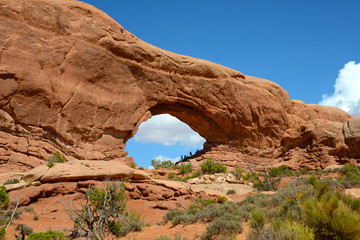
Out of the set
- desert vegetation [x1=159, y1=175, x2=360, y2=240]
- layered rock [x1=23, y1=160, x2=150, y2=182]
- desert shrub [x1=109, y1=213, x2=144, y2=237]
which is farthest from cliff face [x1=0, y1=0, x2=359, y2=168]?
desert vegetation [x1=159, y1=175, x2=360, y2=240]

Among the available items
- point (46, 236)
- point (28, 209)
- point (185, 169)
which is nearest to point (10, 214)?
point (28, 209)

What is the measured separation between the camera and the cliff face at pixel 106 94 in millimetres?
18734

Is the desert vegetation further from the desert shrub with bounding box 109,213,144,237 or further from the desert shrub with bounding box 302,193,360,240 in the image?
the desert shrub with bounding box 109,213,144,237

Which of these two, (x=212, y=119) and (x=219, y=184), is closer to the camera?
(x=219, y=184)

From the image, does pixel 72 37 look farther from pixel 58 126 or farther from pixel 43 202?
pixel 43 202

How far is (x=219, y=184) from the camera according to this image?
1997 centimetres

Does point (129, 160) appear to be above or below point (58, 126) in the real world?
below

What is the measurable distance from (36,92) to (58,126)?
2715 millimetres

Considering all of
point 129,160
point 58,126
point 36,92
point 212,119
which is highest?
point 212,119

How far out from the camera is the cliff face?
61.5ft

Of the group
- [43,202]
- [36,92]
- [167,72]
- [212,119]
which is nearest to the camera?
[43,202]

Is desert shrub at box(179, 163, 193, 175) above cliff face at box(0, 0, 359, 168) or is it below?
below

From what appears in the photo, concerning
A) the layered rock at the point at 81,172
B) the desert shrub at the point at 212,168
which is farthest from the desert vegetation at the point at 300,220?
the desert shrub at the point at 212,168

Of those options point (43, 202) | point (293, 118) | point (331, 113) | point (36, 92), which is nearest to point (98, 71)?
point (36, 92)
